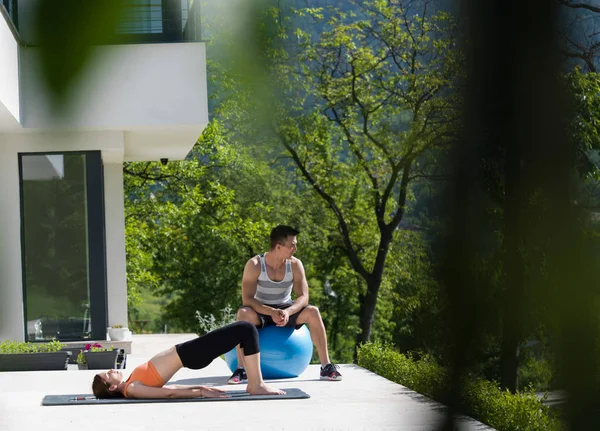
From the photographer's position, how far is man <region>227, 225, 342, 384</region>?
286 inches

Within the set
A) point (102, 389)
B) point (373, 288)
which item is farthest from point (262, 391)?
point (373, 288)

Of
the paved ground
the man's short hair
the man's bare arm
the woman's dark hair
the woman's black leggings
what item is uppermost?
the man's short hair

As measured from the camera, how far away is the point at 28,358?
9.34 metres

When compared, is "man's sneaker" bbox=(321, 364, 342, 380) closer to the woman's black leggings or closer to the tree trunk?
the woman's black leggings

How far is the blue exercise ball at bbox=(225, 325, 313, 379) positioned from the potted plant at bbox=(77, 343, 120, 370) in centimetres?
231

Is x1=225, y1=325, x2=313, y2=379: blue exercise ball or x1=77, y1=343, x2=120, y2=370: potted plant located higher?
x1=225, y1=325, x2=313, y2=379: blue exercise ball

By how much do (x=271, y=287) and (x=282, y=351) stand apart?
548 millimetres

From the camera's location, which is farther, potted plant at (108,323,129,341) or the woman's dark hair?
potted plant at (108,323,129,341)

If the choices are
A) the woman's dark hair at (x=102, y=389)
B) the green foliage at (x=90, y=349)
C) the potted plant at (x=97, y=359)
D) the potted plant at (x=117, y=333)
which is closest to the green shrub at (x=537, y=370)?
the woman's dark hair at (x=102, y=389)

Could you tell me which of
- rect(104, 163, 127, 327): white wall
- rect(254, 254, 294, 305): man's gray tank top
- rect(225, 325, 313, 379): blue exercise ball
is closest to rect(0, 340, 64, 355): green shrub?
rect(104, 163, 127, 327): white wall

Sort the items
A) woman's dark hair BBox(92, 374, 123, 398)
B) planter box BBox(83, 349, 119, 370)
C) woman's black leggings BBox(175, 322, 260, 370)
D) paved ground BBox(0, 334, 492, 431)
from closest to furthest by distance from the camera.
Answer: paved ground BBox(0, 334, 492, 431) < woman's black leggings BBox(175, 322, 260, 370) < woman's dark hair BBox(92, 374, 123, 398) < planter box BBox(83, 349, 119, 370)

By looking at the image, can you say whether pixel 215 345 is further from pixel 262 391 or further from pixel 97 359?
pixel 97 359

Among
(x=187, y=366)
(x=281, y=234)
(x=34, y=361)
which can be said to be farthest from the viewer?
(x=34, y=361)

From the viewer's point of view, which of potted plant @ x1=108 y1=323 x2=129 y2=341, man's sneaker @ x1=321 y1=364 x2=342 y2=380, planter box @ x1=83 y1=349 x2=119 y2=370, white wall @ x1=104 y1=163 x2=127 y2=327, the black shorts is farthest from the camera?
white wall @ x1=104 y1=163 x2=127 y2=327
